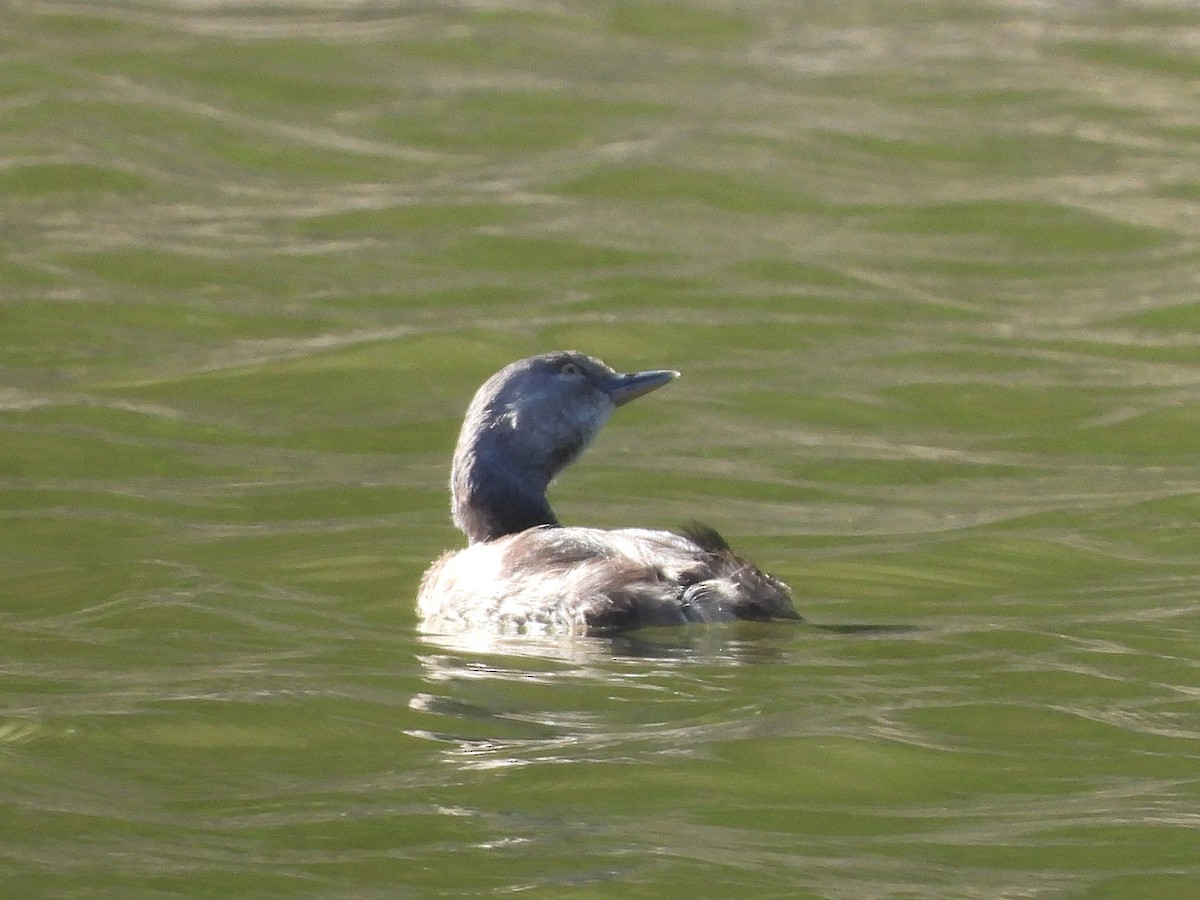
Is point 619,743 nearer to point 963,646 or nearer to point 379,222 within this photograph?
point 963,646

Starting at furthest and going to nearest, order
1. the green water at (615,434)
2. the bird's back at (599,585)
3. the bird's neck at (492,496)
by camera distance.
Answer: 1. the bird's neck at (492,496)
2. the bird's back at (599,585)
3. the green water at (615,434)

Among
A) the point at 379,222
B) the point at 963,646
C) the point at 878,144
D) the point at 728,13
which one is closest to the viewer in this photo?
the point at 963,646

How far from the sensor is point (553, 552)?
809 centimetres

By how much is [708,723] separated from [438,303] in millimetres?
7854

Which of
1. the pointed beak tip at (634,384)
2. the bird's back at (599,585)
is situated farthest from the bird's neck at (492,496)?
the pointed beak tip at (634,384)

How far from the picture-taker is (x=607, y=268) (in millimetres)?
15258

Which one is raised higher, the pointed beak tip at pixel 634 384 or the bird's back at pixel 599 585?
the pointed beak tip at pixel 634 384

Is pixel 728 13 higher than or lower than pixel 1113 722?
higher

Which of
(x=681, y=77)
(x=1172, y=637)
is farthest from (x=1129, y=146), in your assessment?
(x=1172, y=637)

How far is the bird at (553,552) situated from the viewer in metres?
7.71

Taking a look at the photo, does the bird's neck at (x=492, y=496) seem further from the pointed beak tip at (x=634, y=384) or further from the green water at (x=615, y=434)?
the pointed beak tip at (x=634, y=384)

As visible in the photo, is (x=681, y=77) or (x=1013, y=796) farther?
(x=681, y=77)

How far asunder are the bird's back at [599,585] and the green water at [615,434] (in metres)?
0.12

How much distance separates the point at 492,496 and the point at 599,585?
125 centimetres
